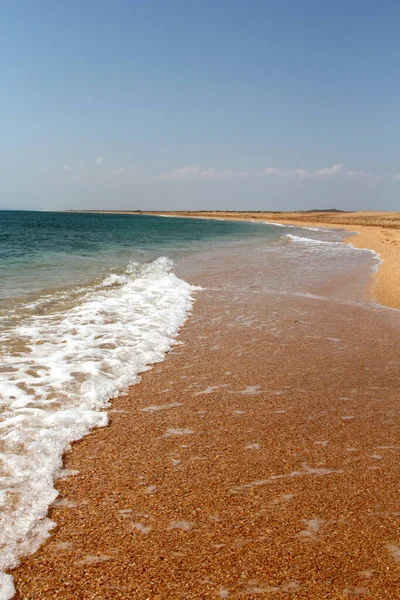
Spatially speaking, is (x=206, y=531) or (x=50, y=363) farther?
(x=50, y=363)

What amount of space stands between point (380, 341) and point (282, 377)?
2.92 meters

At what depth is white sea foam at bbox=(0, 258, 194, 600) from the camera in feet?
11.6

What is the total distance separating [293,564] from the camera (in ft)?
9.82

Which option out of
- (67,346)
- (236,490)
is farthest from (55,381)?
(236,490)

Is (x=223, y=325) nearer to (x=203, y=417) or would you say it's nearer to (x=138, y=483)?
(x=203, y=417)

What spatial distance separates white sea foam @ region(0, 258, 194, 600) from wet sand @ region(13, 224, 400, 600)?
18cm

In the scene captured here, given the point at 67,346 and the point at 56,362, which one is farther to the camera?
the point at 67,346

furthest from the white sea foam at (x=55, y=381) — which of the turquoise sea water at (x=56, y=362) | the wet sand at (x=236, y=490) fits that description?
the wet sand at (x=236, y=490)

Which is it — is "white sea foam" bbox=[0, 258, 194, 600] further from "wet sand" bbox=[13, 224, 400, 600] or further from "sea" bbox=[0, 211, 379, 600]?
"wet sand" bbox=[13, 224, 400, 600]

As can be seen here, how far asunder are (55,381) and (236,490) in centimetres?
331

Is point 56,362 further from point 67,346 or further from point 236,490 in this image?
point 236,490

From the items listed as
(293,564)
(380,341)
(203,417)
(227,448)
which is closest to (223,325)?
(380,341)

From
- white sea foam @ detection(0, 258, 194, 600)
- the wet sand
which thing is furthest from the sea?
the wet sand

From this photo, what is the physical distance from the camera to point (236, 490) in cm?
383
